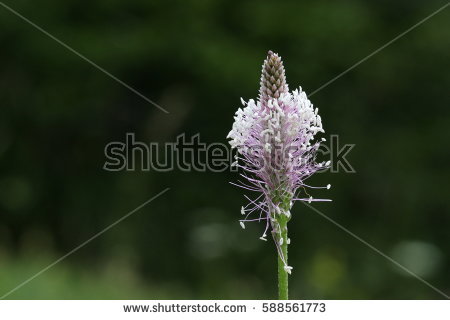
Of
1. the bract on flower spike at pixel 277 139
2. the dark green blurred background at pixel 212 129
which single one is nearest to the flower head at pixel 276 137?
the bract on flower spike at pixel 277 139

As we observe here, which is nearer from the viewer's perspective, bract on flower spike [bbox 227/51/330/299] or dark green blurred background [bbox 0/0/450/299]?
bract on flower spike [bbox 227/51/330/299]

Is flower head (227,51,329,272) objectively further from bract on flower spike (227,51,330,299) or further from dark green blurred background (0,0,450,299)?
dark green blurred background (0,0,450,299)

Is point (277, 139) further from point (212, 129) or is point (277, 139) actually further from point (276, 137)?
point (212, 129)

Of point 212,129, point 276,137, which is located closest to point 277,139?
point 276,137

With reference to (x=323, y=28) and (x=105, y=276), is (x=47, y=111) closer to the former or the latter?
(x=105, y=276)

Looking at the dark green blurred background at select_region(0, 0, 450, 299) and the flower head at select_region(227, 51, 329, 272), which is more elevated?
the dark green blurred background at select_region(0, 0, 450, 299)

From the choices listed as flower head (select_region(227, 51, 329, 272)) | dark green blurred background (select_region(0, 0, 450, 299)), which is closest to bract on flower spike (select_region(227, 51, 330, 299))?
flower head (select_region(227, 51, 329, 272))
